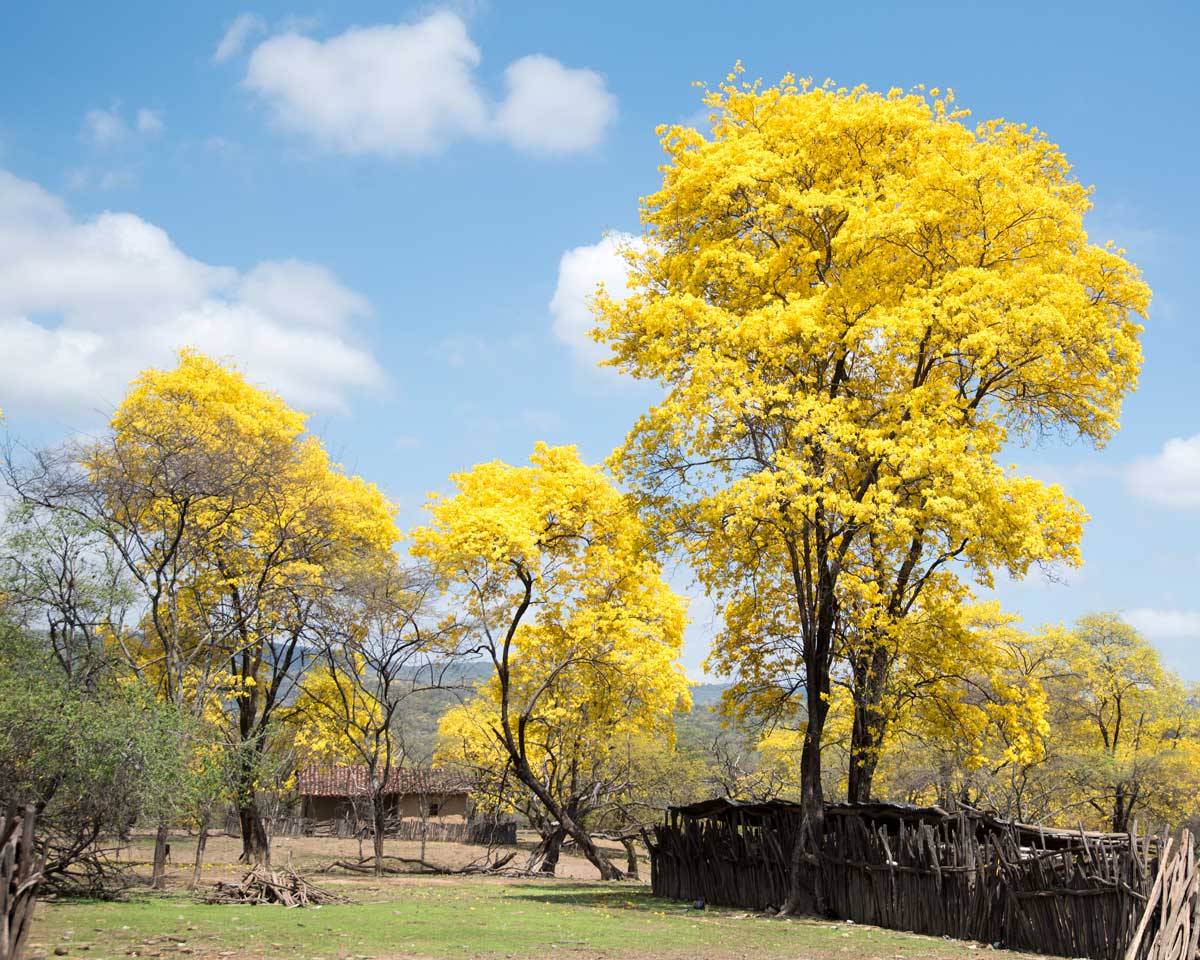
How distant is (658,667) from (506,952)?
13999mm

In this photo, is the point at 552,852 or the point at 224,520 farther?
the point at 552,852

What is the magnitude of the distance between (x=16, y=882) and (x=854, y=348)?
13.0 m

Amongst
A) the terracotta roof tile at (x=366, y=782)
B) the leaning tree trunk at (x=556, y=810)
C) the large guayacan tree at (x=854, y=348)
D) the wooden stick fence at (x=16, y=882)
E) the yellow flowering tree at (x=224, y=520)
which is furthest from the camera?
the terracotta roof tile at (x=366, y=782)

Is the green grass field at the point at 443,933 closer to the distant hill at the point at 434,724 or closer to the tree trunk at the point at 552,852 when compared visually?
the tree trunk at the point at 552,852

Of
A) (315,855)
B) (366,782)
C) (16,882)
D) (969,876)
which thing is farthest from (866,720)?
(366,782)

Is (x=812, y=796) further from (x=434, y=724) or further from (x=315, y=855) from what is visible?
(x=434, y=724)

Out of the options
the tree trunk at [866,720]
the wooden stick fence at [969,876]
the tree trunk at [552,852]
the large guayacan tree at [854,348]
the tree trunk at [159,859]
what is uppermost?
the large guayacan tree at [854,348]

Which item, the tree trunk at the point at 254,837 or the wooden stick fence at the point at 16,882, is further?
the tree trunk at the point at 254,837

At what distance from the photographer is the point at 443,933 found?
472 inches

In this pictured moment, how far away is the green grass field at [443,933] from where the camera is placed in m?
10.2

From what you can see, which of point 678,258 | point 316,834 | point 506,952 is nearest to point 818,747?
point 506,952

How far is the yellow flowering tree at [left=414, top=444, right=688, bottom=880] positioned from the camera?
75.7 ft

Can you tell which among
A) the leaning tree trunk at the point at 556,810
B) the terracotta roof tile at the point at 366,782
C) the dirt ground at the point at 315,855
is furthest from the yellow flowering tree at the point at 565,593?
the terracotta roof tile at the point at 366,782

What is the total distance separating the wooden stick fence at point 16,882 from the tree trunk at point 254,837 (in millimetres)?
14539
